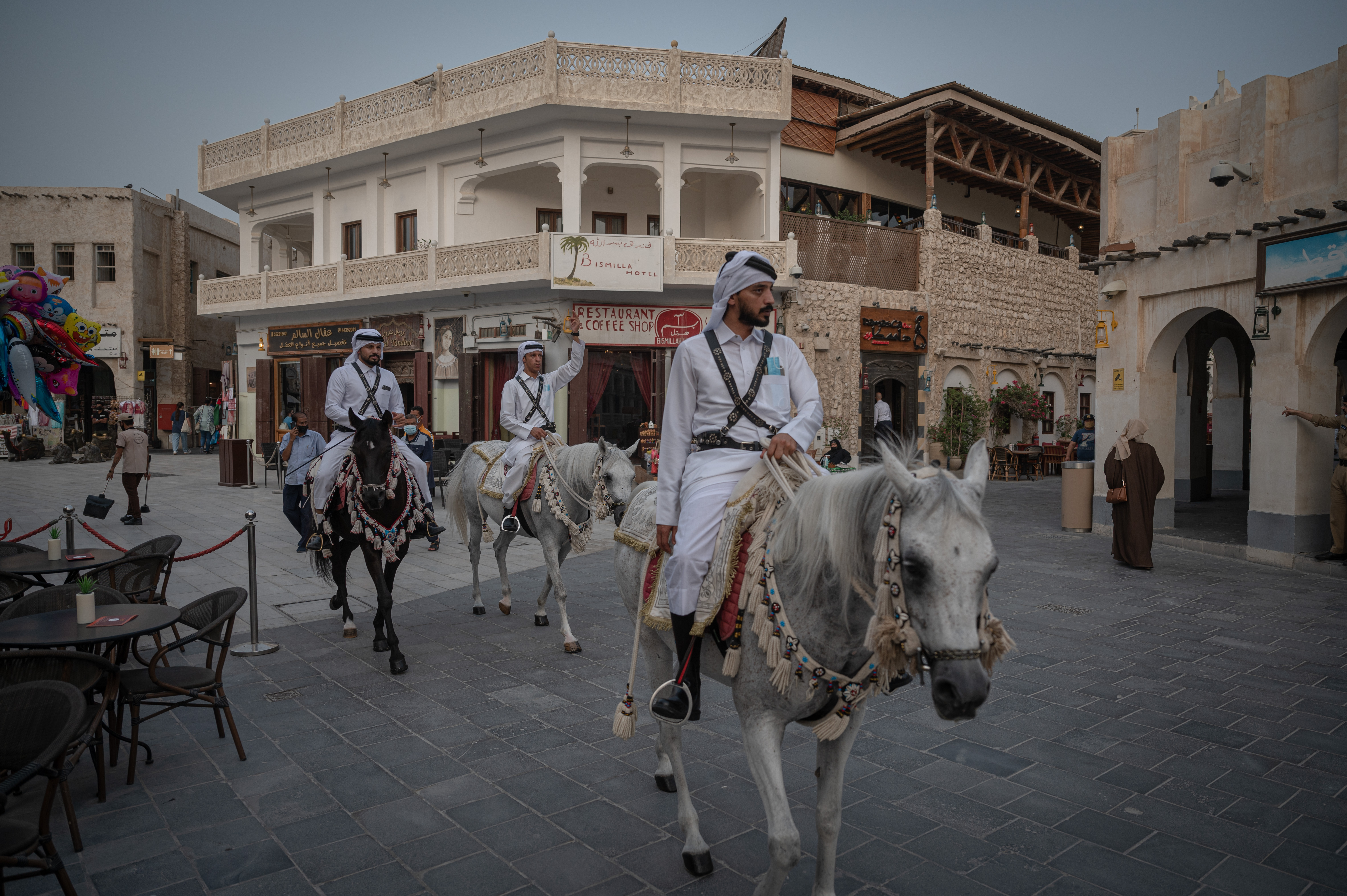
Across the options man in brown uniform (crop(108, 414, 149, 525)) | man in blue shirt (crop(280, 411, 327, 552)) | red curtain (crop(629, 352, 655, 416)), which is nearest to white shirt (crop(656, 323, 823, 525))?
man in blue shirt (crop(280, 411, 327, 552))

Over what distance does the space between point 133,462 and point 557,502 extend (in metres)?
9.69

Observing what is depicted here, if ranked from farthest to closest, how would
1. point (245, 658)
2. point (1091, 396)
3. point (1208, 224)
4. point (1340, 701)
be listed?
point (1091, 396) → point (1208, 224) → point (245, 658) → point (1340, 701)

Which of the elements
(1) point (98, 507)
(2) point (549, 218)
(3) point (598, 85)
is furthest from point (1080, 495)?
(2) point (549, 218)

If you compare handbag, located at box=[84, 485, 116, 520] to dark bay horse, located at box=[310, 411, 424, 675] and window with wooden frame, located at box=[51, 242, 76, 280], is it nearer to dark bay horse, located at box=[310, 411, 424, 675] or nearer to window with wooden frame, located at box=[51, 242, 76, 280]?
dark bay horse, located at box=[310, 411, 424, 675]

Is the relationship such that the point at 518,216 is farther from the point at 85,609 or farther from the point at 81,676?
the point at 81,676

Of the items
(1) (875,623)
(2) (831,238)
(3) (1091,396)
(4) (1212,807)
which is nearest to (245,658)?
(1) (875,623)

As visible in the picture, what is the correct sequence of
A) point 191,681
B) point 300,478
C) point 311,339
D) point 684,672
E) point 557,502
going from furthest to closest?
point 311,339 < point 300,478 < point 557,502 < point 191,681 < point 684,672

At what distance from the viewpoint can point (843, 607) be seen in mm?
2424

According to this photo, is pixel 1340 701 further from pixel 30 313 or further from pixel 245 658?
pixel 30 313

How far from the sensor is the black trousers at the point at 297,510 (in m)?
9.34

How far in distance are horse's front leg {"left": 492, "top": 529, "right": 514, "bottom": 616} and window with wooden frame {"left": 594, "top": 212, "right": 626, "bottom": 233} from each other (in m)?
15.2

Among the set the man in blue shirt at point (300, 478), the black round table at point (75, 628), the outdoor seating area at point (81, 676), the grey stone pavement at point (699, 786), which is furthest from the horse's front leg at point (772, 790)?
the man in blue shirt at point (300, 478)

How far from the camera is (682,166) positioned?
19156 millimetres

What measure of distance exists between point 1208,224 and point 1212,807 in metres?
9.61
